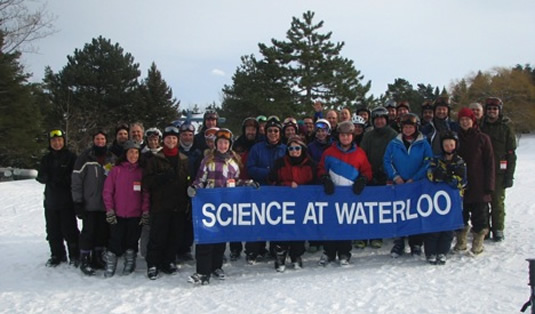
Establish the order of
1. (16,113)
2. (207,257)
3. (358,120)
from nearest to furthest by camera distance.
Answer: (207,257)
(358,120)
(16,113)

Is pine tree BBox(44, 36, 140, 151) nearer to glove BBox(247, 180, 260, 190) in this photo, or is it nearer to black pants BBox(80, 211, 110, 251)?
black pants BBox(80, 211, 110, 251)

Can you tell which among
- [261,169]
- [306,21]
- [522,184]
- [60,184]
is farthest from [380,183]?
[306,21]

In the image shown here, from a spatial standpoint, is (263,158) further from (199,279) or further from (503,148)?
(503,148)

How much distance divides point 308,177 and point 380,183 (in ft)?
4.55

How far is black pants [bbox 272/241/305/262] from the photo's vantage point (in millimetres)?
6180

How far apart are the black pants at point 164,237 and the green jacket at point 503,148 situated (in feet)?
16.8

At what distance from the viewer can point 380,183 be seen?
6871 millimetres

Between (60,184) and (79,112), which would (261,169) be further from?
(79,112)

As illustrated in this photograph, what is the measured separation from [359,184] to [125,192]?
10.9 feet

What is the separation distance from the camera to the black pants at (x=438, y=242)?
6012 millimetres

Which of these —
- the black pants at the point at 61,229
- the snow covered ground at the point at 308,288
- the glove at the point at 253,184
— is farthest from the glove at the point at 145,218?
the glove at the point at 253,184

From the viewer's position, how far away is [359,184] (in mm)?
6031

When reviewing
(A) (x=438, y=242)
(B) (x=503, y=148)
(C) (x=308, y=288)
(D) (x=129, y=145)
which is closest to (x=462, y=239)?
(A) (x=438, y=242)

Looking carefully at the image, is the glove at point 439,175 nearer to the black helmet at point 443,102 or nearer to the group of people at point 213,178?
the group of people at point 213,178
